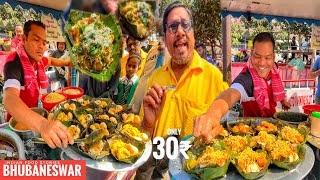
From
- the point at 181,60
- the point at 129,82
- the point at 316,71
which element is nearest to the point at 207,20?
the point at 181,60

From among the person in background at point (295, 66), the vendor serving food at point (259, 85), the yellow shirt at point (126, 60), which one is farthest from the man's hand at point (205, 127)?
the person in background at point (295, 66)

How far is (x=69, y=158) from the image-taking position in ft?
4.93

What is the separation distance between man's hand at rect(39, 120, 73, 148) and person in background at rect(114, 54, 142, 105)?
1.13ft

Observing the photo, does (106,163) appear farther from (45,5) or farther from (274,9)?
(274,9)

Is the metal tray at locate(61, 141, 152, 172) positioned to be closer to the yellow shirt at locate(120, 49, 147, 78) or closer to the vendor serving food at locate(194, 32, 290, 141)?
the yellow shirt at locate(120, 49, 147, 78)

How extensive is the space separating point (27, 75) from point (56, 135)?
41cm

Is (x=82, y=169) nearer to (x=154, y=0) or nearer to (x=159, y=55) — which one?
(x=159, y=55)

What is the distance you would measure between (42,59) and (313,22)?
2143 mm

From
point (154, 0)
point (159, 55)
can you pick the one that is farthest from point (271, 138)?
point (154, 0)

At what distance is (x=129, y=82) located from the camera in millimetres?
→ 1586

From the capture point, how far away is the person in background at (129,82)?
1552 millimetres

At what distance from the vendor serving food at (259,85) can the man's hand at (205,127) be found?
0.60ft

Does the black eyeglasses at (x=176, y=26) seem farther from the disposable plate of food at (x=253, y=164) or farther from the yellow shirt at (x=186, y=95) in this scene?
the disposable plate of food at (x=253, y=164)

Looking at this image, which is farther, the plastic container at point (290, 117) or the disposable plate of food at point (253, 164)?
the plastic container at point (290, 117)
